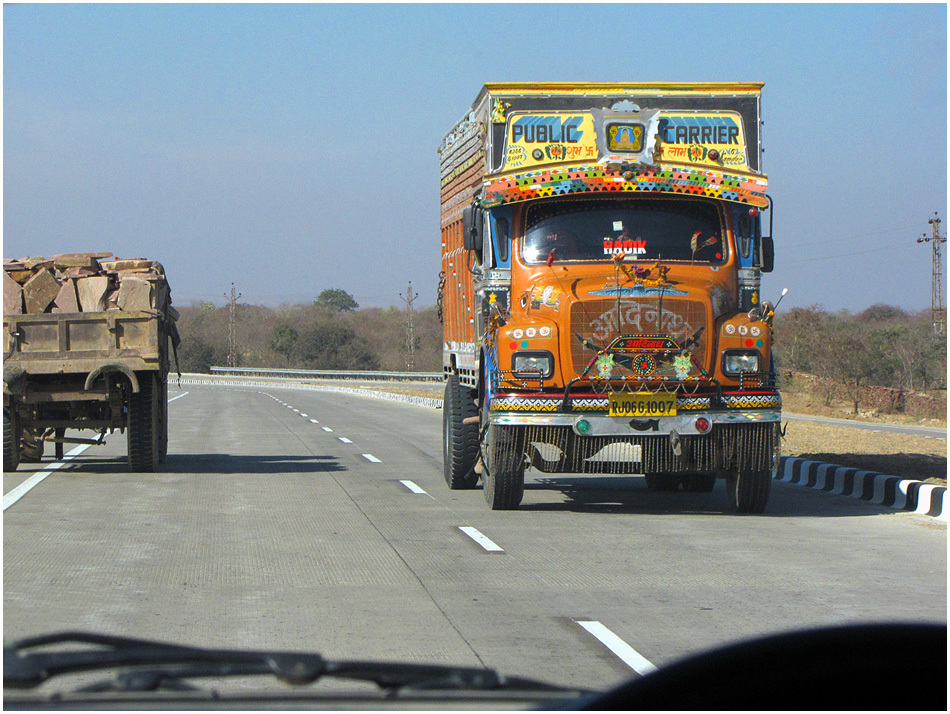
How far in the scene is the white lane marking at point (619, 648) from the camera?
5.58 m

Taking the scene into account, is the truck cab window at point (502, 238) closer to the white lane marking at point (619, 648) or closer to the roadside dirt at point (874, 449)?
the white lane marking at point (619, 648)

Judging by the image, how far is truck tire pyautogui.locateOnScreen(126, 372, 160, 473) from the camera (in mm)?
14477

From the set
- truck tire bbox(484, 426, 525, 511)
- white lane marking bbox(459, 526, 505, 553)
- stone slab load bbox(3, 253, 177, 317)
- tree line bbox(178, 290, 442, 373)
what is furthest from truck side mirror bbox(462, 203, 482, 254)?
tree line bbox(178, 290, 442, 373)

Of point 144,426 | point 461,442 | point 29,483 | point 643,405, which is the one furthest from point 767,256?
point 29,483

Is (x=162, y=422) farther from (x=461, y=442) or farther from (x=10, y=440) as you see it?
(x=461, y=442)

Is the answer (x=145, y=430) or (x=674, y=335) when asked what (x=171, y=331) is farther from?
(x=674, y=335)

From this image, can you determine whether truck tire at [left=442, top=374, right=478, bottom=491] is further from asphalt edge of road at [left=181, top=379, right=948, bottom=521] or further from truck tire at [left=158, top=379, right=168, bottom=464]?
truck tire at [left=158, top=379, right=168, bottom=464]

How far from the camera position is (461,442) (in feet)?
43.2

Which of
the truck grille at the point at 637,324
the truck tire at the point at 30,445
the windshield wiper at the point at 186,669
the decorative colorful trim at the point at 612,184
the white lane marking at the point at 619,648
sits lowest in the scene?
the white lane marking at the point at 619,648

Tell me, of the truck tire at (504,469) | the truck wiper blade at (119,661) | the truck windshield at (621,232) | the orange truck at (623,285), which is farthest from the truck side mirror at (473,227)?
the truck wiper blade at (119,661)

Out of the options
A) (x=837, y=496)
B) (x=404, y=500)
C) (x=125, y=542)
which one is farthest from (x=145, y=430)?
(x=837, y=496)

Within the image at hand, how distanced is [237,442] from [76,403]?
7.40 m

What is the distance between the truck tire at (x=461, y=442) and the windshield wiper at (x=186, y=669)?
973 centimetres

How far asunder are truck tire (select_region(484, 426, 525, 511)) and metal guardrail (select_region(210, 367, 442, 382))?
183 ft
